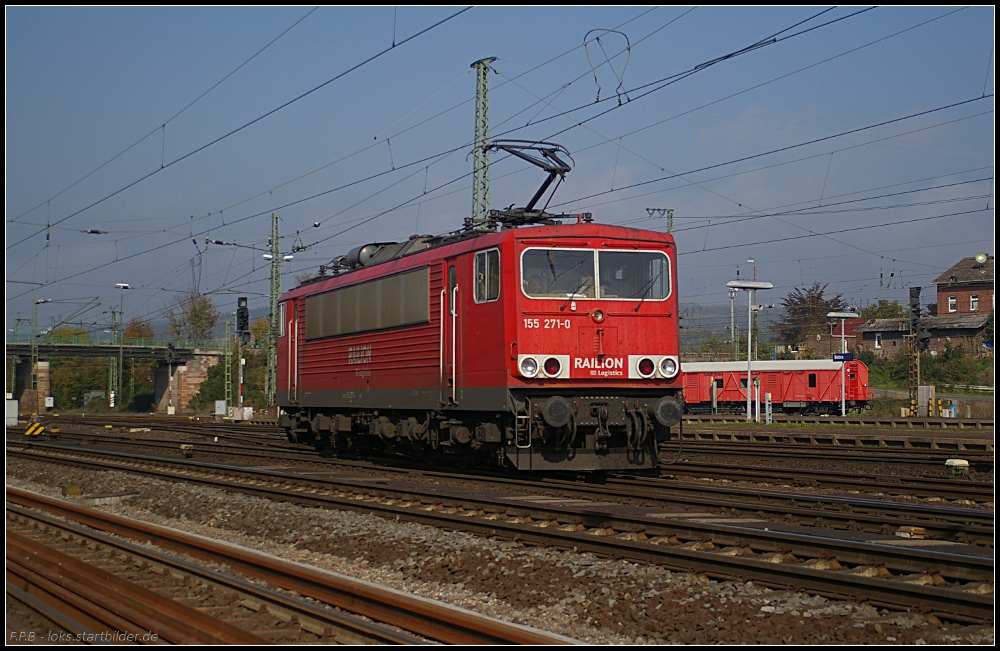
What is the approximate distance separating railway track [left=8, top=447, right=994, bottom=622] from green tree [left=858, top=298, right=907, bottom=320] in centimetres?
7086

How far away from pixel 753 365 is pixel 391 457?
30.8 m

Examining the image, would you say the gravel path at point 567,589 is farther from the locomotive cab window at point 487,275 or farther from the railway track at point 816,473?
the railway track at point 816,473

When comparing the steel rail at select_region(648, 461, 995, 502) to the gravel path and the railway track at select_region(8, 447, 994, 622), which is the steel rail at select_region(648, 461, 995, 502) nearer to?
the railway track at select_region(8, 447, 994, 622)

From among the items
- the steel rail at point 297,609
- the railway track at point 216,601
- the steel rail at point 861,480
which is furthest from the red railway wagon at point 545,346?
the steel rail at point 297,609

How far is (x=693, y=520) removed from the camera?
33.0ft

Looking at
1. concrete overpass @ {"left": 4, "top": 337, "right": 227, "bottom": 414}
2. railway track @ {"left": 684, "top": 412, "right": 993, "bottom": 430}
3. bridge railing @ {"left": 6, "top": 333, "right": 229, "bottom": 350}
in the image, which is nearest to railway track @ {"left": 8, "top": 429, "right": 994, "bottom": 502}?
railway track @ {"left": 684, "top": 412, "right": 993, "bottom": 430}

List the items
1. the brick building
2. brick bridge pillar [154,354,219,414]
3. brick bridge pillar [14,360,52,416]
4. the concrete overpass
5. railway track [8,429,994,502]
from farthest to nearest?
brick bridge pillar [154,354,219,414] → brick bridge pillar [14,360,52,416] → the concrete overpass → the brick building → railway track [8,429,994,502]

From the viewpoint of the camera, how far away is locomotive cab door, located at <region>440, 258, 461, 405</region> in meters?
14.5

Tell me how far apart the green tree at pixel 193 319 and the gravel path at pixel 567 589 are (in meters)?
70.6

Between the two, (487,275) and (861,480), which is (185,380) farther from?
(861,480)

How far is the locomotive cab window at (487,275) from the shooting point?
1370 centimetres

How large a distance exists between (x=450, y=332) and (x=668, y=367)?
3.46m

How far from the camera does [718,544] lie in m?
9.05

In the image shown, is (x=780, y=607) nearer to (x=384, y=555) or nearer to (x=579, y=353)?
(x=384, y=555)
